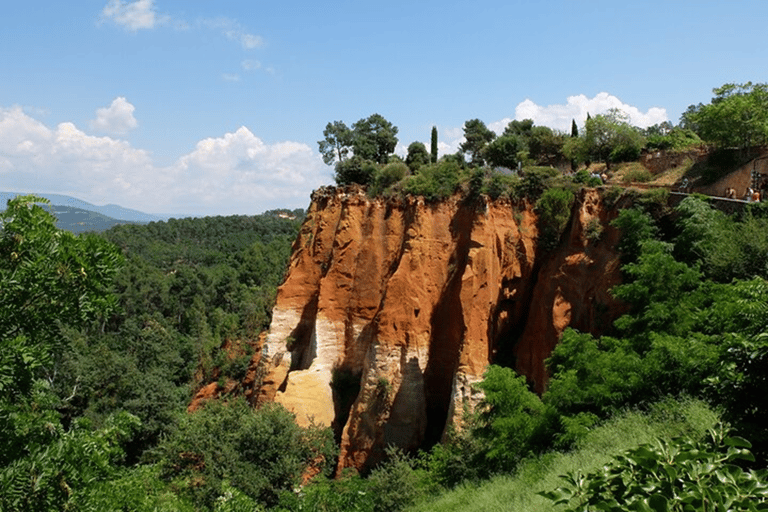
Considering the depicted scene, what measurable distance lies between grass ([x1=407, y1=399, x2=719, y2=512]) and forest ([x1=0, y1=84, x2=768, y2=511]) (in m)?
0.06

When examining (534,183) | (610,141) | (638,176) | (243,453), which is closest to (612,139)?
(610,141)

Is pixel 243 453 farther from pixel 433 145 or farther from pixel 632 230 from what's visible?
pixel 433 145

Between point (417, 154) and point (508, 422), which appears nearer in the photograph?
point (508, 422)

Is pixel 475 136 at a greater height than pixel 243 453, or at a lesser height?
greater

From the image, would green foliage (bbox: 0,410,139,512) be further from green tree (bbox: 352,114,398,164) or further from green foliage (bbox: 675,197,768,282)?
green tree (bbox: 352,114,398,164)

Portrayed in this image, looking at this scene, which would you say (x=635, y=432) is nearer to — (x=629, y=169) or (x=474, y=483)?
(x=474, y=483)

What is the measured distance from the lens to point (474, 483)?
13383 mm

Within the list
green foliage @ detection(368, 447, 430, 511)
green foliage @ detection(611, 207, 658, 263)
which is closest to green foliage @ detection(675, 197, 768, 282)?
green foliage @ detection(611, 207, 658, 263)

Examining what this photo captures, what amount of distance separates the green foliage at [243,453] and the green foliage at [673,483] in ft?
47.6

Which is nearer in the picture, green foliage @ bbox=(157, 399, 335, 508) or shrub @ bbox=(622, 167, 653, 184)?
green foliage @ bbox=(157, 399, 335, 508)

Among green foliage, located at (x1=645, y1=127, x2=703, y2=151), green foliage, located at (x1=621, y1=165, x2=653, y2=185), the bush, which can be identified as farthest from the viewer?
green foliage, located at (x1=645, y1=127, x2=703, y2=151)

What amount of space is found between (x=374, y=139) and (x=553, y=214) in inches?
659

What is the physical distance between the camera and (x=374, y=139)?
3416 cm

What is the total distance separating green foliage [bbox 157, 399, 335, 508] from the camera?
16625 millimetres
